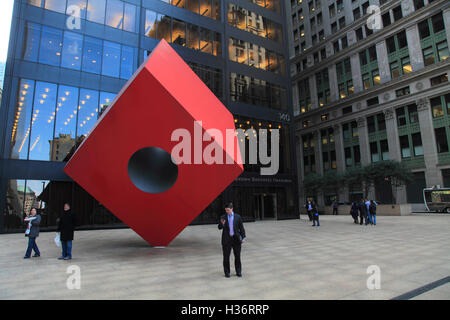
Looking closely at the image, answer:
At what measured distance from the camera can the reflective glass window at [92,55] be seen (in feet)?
61.6

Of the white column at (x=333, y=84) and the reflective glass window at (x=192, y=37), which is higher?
the white column at (x=333, y=84)

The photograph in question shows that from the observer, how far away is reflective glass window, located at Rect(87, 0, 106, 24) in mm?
19250

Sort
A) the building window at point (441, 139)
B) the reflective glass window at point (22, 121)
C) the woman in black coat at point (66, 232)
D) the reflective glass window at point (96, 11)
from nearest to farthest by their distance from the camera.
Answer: the woman in black coat at point (66, 232)
the reflective glass window at point (22, 121)
the reflective glass window at point (96, 11)
the building window at point (441, 139)

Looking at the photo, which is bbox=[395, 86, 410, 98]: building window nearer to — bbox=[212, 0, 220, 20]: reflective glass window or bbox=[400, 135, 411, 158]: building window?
bbox=[400, 135, 411, 158]: building window

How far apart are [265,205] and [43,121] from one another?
58.3 ft

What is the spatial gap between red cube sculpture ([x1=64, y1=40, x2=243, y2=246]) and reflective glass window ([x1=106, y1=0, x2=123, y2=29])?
48.8ft

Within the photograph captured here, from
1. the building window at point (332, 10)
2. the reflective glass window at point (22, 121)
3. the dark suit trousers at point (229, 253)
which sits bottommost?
the dark suit trousers at point (229, 253)

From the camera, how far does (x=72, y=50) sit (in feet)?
60.3

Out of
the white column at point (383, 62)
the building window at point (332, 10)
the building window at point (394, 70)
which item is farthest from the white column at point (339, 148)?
the building window at point (332, 10)

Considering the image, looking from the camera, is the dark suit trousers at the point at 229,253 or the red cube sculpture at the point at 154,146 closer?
the dark suit trousers at the point at 229,253

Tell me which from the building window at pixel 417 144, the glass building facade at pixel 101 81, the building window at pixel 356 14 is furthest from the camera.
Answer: the building window at pixel 356 14

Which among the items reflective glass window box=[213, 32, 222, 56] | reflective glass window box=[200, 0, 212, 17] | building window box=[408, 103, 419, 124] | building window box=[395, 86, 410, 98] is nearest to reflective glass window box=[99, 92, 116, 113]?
reflective glass window box=[213, 32, 222, 56]

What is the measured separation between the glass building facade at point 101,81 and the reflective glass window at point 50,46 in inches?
2.2
